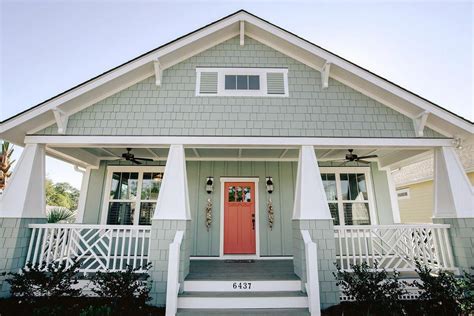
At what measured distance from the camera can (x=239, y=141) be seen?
5.58 metres

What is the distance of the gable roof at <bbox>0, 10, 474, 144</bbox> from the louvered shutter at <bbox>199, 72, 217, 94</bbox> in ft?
2.73

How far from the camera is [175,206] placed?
5.14 metres

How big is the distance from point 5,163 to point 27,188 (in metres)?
14.7

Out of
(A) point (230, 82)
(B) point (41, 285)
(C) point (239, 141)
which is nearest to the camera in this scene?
(B) point (41, 285)

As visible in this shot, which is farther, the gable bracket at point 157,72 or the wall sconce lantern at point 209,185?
the wall sconce lantern at point 209,185

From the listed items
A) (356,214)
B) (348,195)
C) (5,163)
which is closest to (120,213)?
(348,195)

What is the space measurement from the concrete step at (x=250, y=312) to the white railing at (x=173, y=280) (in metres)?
0.22

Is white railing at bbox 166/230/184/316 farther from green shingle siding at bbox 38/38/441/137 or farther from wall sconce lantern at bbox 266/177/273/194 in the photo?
wall sconce lantern at bbox 266/177/273/194

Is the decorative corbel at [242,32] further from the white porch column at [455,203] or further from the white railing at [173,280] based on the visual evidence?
the white porch column at [455,203]

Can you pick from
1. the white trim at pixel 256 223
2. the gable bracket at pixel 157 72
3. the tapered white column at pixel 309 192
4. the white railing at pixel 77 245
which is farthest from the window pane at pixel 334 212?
the gable bracket at pixel 157 72

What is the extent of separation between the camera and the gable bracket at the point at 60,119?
5.41 metres

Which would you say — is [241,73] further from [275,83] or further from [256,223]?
[256,223]

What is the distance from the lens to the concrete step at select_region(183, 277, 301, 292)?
16.3 ft

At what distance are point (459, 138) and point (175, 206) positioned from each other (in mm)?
7238
